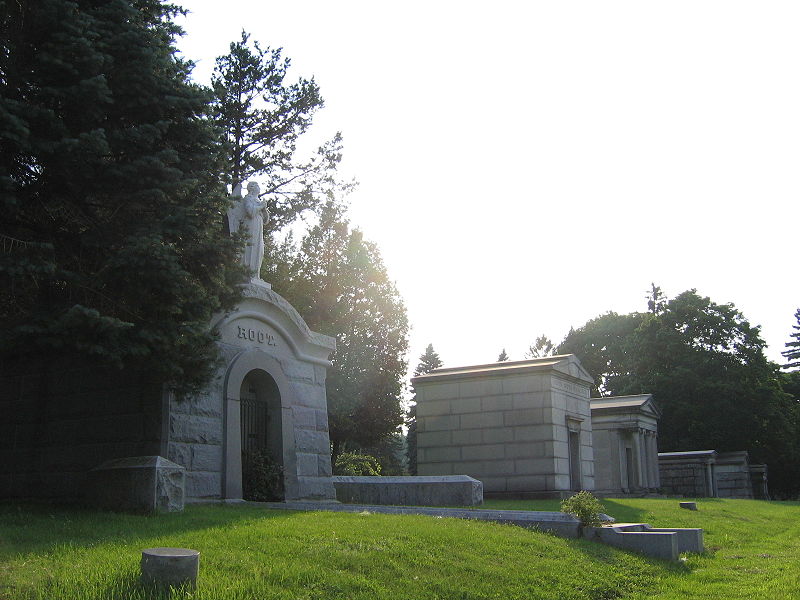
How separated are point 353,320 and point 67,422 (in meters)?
23.3

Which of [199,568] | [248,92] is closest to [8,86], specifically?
[199,568]

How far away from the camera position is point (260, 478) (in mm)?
13531

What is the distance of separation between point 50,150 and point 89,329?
2.18 metres

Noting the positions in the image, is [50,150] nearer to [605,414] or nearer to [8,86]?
[8,86]

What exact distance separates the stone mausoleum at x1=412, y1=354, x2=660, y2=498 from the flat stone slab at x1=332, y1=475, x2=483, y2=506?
5641 mm

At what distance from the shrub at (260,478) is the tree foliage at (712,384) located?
2965 cm

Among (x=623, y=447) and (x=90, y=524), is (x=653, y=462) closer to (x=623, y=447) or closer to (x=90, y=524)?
(x=623, y=447)

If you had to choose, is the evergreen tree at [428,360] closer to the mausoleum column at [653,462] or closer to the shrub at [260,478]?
the mausoleum column at [653,462]

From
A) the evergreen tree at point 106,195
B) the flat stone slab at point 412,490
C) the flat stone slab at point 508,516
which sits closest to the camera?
the evergreen tree at point 106,195

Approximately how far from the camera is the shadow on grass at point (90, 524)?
7.35 metres

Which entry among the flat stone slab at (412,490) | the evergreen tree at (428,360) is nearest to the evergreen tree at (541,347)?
the evergreen tree at (428,360)

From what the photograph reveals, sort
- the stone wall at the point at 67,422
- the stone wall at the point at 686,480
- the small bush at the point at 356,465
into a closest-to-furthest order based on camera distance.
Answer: the stone wall at the point at 67,422 → the small bush at the point at 356,465 → the stone wall at the point at 686,480

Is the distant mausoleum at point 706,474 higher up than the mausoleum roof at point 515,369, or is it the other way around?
the mausoleum roof at point 515,369

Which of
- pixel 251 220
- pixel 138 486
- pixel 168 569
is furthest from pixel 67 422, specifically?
pixel 168 569
